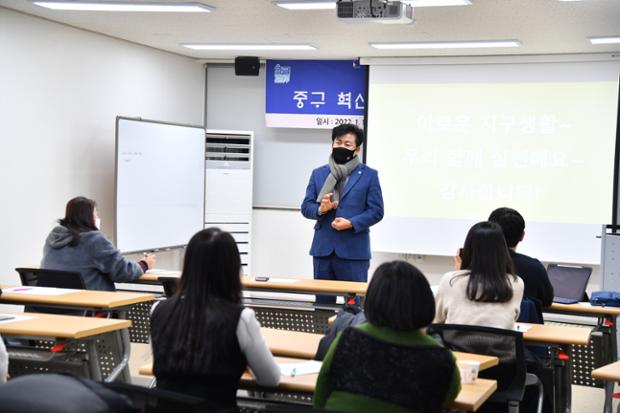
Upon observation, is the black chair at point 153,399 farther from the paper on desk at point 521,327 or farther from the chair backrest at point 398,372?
the paper on desk at point 521,327

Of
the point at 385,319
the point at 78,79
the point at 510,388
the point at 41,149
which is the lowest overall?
the point at 510,388

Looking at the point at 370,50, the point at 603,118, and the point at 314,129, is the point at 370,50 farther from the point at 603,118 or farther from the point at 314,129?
the point at 603,118

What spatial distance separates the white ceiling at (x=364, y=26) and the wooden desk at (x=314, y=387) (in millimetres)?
3835

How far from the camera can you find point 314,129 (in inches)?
393

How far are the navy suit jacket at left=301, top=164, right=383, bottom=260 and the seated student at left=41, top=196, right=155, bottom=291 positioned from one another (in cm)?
157

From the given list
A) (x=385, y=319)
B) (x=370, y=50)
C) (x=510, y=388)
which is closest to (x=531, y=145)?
(x=370, y=50)

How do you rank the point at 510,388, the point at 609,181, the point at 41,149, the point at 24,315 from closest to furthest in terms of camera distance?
the point at 510,388 < the point at 24,315 < the point at 41,149 < the point at 609,181

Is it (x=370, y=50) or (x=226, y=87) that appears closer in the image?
(x=370, y=50)

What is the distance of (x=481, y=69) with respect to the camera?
29.6 feet

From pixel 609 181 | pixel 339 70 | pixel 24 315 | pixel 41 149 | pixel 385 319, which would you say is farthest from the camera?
pixel 339 70

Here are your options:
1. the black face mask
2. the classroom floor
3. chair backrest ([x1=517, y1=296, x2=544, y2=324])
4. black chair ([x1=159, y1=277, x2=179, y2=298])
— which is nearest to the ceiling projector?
the black face mask

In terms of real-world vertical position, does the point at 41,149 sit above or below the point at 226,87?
below

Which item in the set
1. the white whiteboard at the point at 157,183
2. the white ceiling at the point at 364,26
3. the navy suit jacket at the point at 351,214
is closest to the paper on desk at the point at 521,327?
the navy suit jacket at the point at 351,214

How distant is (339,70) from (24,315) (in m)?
5.93
